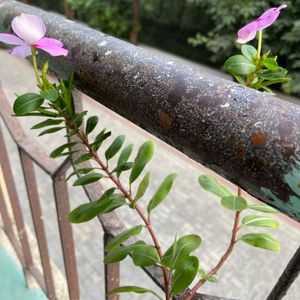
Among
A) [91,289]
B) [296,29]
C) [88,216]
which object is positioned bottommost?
[91,289]

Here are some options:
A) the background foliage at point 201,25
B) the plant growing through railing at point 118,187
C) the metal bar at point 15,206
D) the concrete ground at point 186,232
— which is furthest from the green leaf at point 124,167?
the background foliage at point 201,25

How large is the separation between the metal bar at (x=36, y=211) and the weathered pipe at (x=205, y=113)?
629 millimetres

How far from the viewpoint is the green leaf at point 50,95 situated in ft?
1.50

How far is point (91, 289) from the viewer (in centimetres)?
237

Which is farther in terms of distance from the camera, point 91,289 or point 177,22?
point 177,22

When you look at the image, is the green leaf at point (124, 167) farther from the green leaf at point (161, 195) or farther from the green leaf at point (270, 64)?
the green leaf at point (270, 64)

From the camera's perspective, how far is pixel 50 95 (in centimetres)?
46

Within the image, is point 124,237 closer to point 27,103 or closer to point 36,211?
point 27,103

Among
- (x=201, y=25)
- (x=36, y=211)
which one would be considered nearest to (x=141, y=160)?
(x=36, y=211)

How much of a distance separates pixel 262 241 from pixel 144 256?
167 mm

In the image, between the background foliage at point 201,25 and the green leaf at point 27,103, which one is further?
the background foliage at point 201,25

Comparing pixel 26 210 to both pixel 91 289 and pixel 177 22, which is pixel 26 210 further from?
pixel 177 22

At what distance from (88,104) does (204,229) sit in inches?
90.0

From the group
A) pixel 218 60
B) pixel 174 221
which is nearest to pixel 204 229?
pixel 174 221
